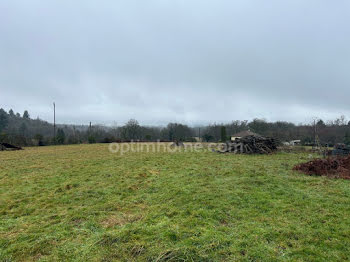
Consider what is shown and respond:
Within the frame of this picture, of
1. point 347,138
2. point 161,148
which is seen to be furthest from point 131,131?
point 347,138

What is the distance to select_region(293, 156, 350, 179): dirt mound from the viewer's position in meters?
5.86

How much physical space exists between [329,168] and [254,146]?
20.6 ft

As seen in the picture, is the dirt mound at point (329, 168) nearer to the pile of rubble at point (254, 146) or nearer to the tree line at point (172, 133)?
the pile of rubble at point (254, 146)

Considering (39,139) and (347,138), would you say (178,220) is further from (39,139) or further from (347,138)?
(39,139)

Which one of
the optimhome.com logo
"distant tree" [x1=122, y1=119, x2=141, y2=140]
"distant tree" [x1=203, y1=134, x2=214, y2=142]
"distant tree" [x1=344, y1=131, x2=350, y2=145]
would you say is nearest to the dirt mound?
the optimhome.com logo

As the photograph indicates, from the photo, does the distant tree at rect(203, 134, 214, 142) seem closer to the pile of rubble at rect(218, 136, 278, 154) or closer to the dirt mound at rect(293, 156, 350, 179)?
the pile of rubble at rect(218, 136, 278, 154)

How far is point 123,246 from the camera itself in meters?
2.32

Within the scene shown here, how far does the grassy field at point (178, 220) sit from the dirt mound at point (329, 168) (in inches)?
30.1

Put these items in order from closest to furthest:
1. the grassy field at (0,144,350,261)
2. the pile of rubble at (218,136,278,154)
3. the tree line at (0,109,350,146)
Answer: the grassy field at (0,144,350,261) < the pile of rubble at (218,136,278,154) < the tree line at (0,109,350,146)

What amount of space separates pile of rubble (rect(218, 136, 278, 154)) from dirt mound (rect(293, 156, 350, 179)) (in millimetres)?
5676

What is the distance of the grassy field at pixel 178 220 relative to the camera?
2207 millimetres

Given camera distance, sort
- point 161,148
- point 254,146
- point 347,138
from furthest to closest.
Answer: point 161,148 → point 347,138 → point 254,146

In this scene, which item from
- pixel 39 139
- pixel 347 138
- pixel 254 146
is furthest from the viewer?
pixel 39 139

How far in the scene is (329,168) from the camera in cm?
632
